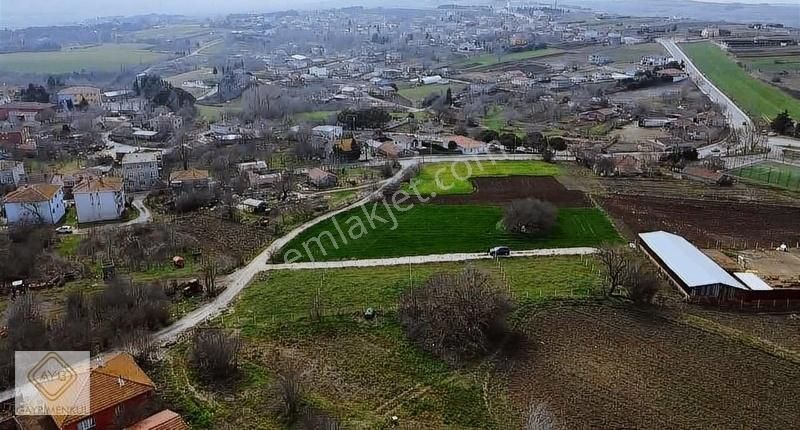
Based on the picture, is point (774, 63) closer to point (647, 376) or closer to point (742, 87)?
point (742, 87)

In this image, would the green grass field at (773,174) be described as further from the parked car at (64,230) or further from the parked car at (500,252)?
the parked car at (64,230)

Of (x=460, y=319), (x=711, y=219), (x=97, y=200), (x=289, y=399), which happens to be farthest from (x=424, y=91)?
(x=289, y=399)

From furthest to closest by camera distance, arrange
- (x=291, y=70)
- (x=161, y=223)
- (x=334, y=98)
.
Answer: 1. (x=291, y=70)
2. (x=334, y=98)
3. (x=161, y=223)

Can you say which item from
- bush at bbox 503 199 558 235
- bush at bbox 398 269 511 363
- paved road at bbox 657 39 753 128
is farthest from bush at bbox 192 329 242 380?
paved road at bbox 657 39 753 128

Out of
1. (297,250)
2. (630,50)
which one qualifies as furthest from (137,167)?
(630,50)

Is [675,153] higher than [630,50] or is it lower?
lower

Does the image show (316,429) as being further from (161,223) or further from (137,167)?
(137,167)

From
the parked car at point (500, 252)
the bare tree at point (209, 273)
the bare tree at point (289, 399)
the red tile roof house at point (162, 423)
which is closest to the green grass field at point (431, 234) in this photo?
the parked car at point (500, 252)
